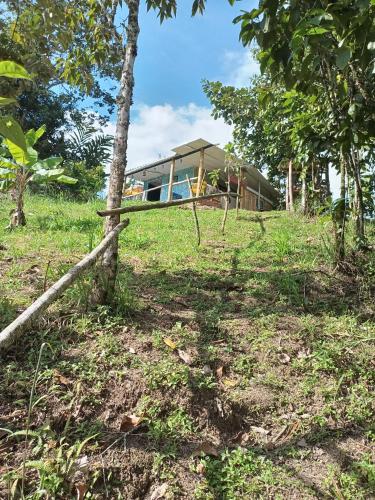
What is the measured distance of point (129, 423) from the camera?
242 centimetres

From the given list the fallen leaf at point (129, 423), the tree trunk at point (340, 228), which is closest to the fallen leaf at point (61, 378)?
the fallen leaf at point (129, 423)

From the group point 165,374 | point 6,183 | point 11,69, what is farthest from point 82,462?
point 6,183

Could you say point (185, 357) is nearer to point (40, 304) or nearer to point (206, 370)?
point (206, 370)

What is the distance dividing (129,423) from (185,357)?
759mm

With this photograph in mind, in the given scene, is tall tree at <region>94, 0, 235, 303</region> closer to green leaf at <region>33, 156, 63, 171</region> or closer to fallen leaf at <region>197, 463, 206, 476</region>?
fallen leaf at <region>197, 463, 206, 476</region>

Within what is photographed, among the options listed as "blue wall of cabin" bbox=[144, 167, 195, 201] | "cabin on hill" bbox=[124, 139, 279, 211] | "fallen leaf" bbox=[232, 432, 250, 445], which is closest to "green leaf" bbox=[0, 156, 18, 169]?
"fallen leaf" bbox=[232, 432, 250, 445]

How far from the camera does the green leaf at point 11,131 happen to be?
1003 mm

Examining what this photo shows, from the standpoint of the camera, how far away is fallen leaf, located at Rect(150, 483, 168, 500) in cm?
205

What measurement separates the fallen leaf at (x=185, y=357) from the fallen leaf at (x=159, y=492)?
3.25 feet

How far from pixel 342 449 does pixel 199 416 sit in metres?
0.90

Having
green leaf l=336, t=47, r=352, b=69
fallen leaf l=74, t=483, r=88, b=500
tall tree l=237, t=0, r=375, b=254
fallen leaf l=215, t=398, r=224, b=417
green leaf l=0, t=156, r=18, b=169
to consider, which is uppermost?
green leaf l=0, t=156, r=18, b=169

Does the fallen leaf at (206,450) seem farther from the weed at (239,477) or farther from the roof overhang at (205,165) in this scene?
the roof overhang at (205,165)

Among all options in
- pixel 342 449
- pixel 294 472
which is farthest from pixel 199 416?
pixel 342 449

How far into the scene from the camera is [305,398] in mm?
2795
